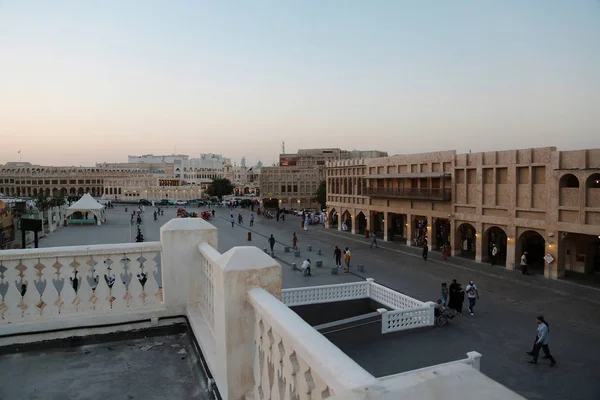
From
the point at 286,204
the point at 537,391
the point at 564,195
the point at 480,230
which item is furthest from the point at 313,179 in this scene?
the point at 537,391

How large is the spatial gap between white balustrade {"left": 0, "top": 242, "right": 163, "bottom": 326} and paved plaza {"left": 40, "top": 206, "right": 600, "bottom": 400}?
4718mm

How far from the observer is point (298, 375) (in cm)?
232

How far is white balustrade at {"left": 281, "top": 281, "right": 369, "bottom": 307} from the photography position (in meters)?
15.8

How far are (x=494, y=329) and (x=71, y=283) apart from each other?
1304cm

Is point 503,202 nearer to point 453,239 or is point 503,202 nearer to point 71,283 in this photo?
point 453,239

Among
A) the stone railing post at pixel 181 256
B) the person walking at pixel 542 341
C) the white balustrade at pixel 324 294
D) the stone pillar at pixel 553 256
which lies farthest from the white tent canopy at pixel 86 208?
the stone railing post at pixel 181 256

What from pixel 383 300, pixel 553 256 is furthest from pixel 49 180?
pixel 553 256

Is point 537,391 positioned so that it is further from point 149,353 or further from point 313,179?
point 313,179

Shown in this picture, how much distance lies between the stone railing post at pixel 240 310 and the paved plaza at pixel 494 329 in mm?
1883

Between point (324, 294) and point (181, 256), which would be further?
point (324, 294)

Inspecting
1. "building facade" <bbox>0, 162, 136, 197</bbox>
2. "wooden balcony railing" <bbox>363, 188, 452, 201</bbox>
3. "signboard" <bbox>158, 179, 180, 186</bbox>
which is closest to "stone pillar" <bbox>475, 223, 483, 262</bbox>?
"wooden balcony railing" <bbox>363, 188, 452, 201</bbox>

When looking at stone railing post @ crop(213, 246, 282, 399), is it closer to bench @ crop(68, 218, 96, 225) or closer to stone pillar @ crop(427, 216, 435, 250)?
stone pillar @ crop(427, 216, 435, 250)

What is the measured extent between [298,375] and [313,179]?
2979 inches

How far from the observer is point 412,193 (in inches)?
1268
